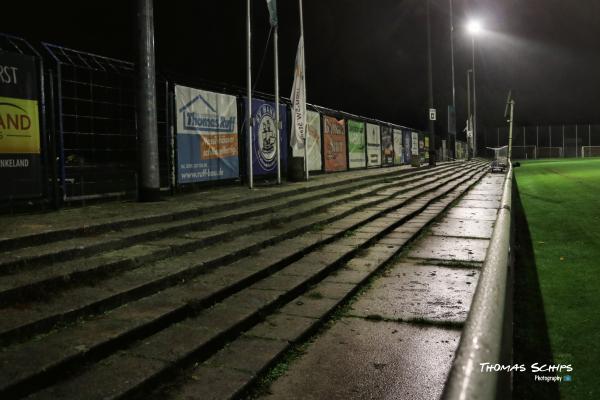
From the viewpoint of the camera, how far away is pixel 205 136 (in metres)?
10.2

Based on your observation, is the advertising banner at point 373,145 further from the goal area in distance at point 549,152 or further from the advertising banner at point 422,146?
the goal area in distance at point 549,152

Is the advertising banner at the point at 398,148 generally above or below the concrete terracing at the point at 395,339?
above

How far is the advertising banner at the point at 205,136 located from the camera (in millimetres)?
9547

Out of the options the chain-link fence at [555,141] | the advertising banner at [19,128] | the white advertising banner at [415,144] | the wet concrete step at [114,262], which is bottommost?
the wet concrete step at [114,262]

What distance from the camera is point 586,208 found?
1083 cm

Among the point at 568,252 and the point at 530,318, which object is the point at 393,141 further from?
the point at 530,318

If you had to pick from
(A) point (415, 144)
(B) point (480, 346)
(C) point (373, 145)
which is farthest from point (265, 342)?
(A) point (415, 144)

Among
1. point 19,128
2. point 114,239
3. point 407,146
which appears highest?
point 407,146

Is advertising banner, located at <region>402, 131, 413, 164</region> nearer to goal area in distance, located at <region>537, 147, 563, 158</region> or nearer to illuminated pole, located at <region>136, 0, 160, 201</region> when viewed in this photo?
illuminated pole, located at <region>136, 0, 160, 201</region>

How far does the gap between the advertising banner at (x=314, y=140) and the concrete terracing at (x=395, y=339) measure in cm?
978

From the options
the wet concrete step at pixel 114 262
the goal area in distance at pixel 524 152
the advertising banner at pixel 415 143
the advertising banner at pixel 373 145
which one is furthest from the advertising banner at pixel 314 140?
the goal area in distance at pixel 524 152

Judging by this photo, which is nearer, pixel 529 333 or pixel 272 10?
pixel 529 333

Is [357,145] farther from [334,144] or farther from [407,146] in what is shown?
[407,146]

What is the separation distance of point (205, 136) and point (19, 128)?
4.26 m
